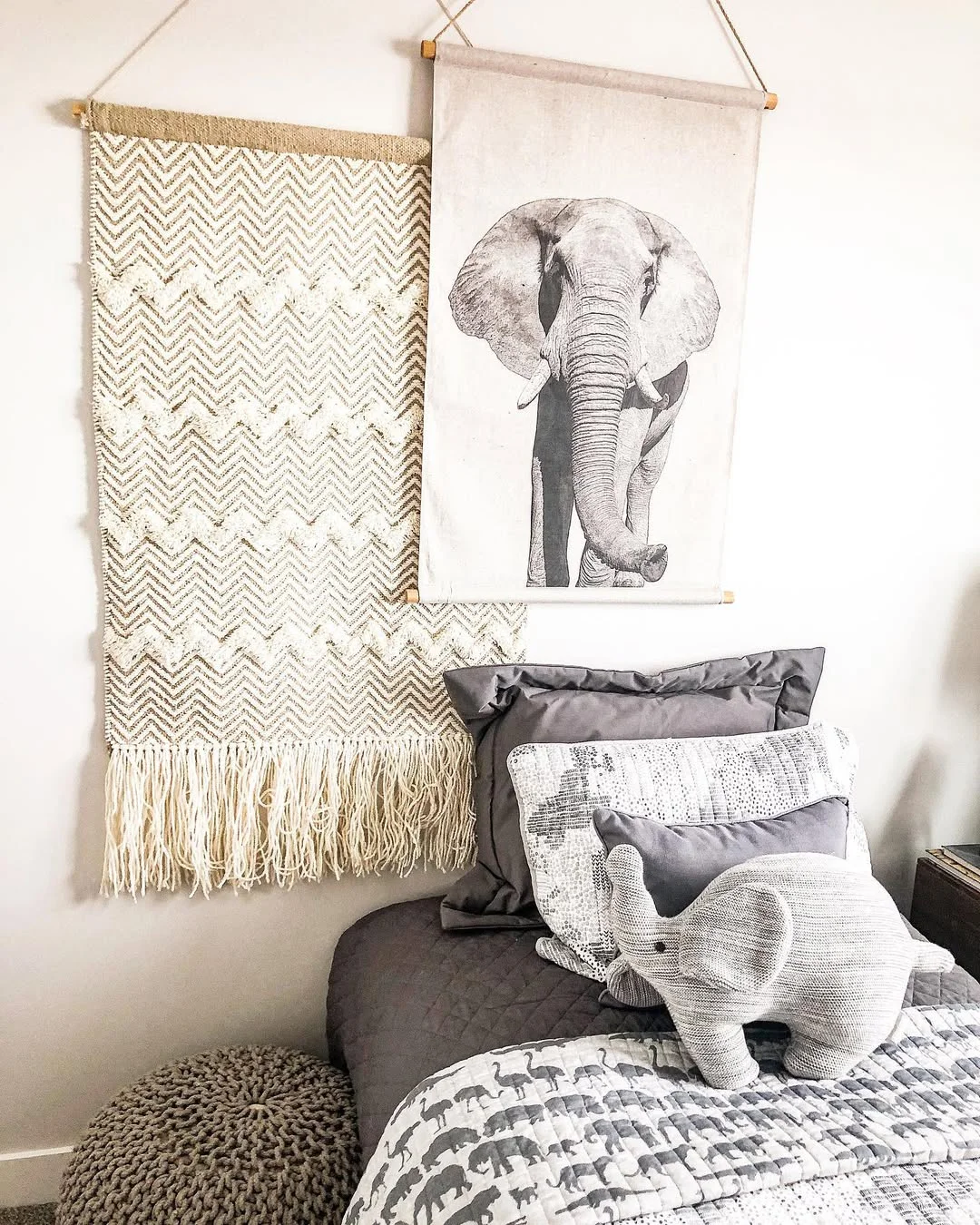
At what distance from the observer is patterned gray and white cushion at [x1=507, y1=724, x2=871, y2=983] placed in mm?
1544

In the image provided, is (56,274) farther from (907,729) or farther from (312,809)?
(907,729)

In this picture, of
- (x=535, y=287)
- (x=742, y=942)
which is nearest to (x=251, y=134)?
(x=535, y=287)

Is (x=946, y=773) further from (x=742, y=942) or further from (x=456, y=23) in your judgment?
(x=456, y=23)

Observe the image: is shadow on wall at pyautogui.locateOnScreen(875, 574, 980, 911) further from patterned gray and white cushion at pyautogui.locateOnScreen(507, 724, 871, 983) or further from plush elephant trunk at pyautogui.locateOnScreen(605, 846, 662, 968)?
plush elephant trunk at pyautogui.locateOnScreen(605, 846, 662, 968)

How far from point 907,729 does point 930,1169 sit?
1176 millimetres

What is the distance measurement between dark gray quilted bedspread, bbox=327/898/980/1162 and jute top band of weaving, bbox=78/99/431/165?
1371mm

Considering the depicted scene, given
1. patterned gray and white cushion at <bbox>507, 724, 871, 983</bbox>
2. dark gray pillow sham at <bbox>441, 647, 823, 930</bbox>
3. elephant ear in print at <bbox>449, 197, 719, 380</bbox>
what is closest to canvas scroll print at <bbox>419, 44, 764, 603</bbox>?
elephant ear in print at <bbox>449, 197, 719, 380</bbox>

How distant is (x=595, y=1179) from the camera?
105 centimetres

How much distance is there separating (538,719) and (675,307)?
0.81 metres

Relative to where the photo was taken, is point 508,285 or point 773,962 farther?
point 508,285

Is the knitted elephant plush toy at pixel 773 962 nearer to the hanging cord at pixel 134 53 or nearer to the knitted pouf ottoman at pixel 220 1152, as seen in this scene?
the knitted pouf ottoman at pixel 220 1152

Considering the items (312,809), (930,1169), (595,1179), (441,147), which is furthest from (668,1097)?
(441,147)

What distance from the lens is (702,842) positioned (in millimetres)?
1411

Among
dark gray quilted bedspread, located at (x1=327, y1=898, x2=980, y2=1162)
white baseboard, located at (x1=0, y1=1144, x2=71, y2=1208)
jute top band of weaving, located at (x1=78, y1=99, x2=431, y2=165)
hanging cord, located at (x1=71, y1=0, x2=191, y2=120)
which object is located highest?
hanging cord, located at (x1=71, y1=0, x2=191, y2=120)
